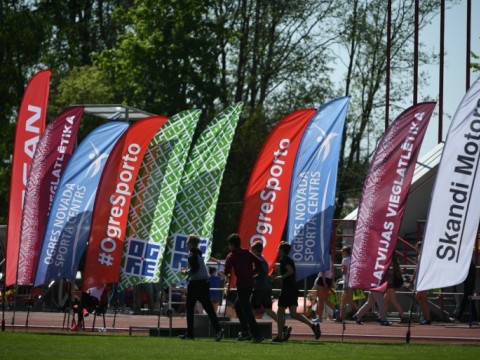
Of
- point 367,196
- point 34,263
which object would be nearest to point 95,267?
point 34,263

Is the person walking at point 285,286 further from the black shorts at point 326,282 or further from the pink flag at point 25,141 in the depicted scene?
the black shorts at point 326,282

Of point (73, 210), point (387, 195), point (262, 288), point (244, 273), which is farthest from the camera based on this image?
point (73, 210)

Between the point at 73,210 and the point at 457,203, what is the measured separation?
8.61 m

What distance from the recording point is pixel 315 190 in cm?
2431

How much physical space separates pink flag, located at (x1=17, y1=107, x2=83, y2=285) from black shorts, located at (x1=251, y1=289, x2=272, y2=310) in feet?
15.5

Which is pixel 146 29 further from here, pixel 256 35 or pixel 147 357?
pixel 147 357

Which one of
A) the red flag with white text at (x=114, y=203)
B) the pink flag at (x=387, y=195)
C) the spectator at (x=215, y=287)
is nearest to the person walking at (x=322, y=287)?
the spectator at (x=215, y=287)

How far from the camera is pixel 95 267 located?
2570cm

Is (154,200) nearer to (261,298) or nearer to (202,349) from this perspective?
(261,298)

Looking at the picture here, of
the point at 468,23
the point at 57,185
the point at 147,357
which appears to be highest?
the point at 468,23

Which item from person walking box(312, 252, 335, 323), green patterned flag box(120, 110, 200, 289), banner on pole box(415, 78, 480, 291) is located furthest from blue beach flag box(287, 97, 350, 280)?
person walking box(312, 252, 335, 323)

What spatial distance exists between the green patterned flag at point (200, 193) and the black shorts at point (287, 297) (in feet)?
6.55

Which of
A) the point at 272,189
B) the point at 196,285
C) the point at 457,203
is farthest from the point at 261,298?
the point at 457,203

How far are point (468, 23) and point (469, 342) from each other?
20648 millimetres
